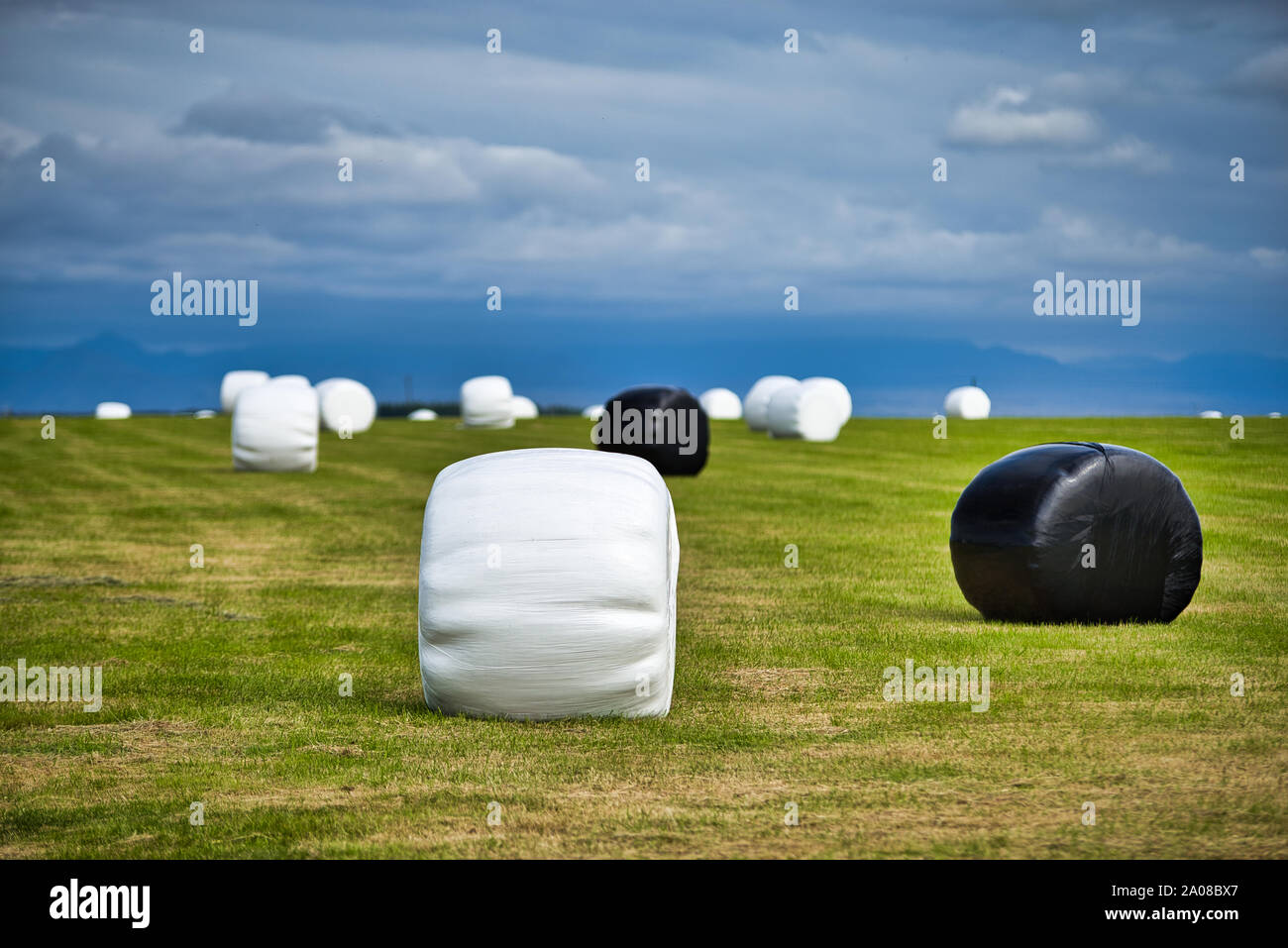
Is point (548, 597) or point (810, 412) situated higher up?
point (810, 412)

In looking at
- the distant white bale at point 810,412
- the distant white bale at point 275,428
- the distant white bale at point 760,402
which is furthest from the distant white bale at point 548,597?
the distant white bale at point 760,402

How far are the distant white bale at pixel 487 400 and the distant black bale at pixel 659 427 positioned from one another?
32.2 meters

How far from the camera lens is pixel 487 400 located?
66.2 meters

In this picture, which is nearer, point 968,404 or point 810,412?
point 810,412

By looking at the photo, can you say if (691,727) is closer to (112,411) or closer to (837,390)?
(837,390)

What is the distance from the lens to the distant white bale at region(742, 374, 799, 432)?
5862 centimetres

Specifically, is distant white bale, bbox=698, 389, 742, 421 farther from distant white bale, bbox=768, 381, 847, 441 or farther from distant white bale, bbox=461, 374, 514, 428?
distant white bale, bbox=768, 381, 847, 441

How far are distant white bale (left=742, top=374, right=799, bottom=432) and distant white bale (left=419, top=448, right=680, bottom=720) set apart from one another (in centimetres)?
4859

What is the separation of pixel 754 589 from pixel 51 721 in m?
8.04

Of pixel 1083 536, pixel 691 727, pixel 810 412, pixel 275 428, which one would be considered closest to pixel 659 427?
pixel 275 428

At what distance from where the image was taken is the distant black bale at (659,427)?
1332 inches

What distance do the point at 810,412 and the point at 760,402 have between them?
9.21m

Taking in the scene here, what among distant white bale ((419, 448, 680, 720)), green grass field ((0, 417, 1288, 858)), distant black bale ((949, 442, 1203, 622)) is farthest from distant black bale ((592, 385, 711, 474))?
distant white bale ((419, 448, 680, 720))

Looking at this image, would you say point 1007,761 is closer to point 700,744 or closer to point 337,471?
point 700,744
